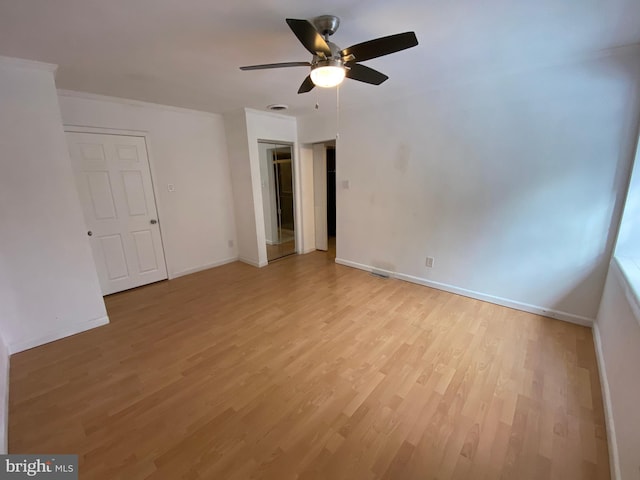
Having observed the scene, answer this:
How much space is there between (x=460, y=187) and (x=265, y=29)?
8.29 feet

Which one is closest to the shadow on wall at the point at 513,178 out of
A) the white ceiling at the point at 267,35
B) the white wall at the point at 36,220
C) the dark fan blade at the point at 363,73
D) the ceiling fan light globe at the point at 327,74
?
the white ceiling at the point at 267,35

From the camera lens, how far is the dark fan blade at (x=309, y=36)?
136cm

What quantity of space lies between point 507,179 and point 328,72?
7.29 ft

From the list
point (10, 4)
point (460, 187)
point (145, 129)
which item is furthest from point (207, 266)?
point (460, 187)

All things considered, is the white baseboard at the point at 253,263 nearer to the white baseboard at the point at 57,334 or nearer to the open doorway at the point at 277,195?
the open doorway at the point at 277,195

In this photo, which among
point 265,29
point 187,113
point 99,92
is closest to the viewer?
point 265,29

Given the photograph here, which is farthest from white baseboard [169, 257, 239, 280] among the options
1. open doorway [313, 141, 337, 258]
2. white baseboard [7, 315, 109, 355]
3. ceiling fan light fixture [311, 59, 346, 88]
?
ceiling fan light fixture [311, 59, 346, 88]

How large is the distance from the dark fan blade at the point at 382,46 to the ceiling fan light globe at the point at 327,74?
0.11 meters

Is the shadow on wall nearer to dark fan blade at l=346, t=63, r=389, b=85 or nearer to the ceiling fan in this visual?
dark fan blade at l=346, t=63, r=389, b=85

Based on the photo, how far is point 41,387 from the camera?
6.47 ft

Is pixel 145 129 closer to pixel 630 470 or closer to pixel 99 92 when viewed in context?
pixel 99 92

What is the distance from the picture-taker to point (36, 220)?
235 centimetres

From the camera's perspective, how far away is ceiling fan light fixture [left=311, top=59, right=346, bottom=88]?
1.69m

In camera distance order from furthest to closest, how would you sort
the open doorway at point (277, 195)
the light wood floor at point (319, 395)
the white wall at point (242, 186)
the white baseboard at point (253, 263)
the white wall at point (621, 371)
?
the open doorway at point (277, 195), the white baseboard at point (253, 263), the white wall at point (242, 186), the light wood floor at point (319, 395), the white wall at point (621, 371)
